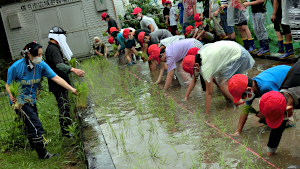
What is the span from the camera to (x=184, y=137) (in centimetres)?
416

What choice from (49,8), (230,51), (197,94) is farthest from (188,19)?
(49,8)

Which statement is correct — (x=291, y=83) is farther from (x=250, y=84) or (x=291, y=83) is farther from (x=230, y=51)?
(x=230, y=51)

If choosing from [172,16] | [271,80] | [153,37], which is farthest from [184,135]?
[172,16]

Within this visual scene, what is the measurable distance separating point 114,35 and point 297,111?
9163 millimetres

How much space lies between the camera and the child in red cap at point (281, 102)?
289 centimetres

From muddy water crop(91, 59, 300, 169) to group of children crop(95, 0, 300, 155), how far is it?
203 millimetres

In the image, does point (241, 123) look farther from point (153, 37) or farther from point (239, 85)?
point (153, 37)

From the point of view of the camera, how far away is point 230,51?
16.3ft

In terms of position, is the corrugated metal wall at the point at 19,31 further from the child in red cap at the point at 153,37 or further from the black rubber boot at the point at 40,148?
the black rubber boot at the point at 40,148

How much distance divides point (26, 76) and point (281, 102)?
3.30 metres

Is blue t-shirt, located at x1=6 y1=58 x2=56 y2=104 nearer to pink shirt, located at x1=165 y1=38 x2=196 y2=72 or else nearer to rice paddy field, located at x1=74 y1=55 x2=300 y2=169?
rice paddy field, located at x1=74 y1=55 x2=300 y2=169

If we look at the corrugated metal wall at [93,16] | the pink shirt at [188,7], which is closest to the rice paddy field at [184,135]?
the pink shirt at [188,7]

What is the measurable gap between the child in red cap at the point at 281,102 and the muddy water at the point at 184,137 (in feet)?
1.40

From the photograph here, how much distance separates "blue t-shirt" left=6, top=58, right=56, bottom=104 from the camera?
435 centimetres
